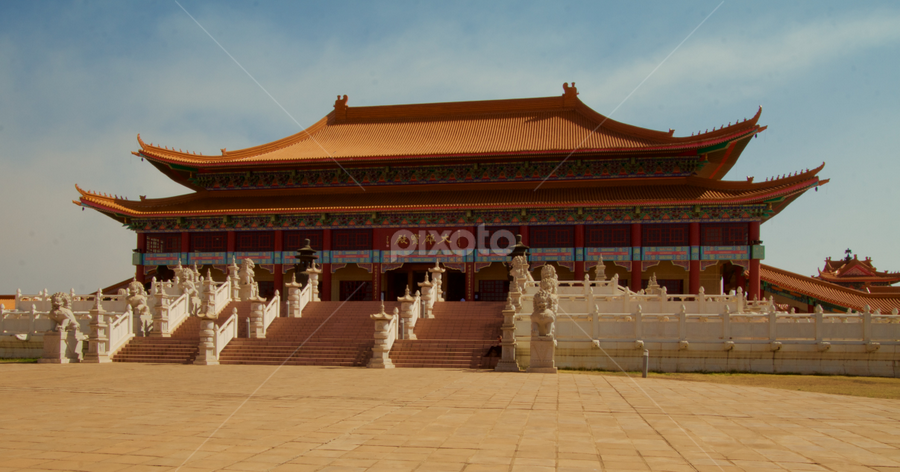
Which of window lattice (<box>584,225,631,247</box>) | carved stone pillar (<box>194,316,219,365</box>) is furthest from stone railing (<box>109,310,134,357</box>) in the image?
window lattice (<box>584,225,631,247</box>)

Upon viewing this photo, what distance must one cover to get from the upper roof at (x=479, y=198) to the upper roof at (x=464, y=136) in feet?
6.70

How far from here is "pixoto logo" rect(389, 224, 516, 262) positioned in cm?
3428

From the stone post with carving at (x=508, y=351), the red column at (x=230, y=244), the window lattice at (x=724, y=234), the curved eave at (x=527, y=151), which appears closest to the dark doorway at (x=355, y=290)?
the red column at (x=230, y=244)

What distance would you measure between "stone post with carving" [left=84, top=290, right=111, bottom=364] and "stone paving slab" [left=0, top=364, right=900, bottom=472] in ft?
22.2

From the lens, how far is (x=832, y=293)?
32656 millimetres

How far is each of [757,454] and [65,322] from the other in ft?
67.9

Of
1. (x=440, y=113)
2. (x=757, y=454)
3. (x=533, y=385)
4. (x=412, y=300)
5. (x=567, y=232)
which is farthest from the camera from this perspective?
(x=440, y=113)

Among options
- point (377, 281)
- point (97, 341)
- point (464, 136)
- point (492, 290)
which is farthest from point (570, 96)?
point (97, 341)

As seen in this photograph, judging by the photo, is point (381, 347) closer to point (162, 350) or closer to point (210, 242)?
point (162, 350)

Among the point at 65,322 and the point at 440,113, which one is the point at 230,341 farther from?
the point at 440,113

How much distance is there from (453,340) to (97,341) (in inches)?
446

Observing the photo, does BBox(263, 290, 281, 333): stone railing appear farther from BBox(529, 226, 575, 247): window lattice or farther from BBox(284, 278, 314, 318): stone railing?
BBox(529, 226, 575, 247): window lattice

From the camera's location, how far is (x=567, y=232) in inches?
1344

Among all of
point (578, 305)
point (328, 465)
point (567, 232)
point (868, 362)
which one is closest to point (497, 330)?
point (578, 305)
